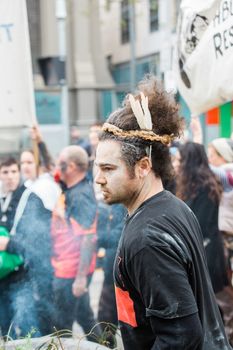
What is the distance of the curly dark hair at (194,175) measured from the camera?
429 centimetres

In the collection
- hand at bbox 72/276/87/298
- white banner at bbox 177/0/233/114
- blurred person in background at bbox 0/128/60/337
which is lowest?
hand at bbox 72/276/87/298

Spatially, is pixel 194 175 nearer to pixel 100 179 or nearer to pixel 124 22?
pixel 100 179

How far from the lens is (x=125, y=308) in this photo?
1947 millimetres

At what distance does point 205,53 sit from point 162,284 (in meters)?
2.01

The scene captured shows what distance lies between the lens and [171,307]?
69.6 inches

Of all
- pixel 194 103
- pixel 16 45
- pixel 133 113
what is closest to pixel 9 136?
pixel 16 45

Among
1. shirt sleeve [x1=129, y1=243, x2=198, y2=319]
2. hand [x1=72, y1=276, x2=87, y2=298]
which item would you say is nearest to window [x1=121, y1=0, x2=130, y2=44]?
hand [x1=72, y1=276, x2=87, y2=298]

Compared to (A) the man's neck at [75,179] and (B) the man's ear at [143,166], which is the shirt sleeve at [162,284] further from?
(A) the man's neck at [75,179]

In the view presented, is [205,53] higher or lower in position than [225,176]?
higher

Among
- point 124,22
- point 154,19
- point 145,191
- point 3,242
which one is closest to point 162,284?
point 145,191

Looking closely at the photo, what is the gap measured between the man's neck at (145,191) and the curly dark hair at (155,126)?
4 centimetres

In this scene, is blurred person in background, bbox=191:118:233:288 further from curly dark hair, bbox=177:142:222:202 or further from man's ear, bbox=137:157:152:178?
man's ear, bbox=137:157:152:178

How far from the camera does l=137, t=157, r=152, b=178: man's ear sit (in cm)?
199

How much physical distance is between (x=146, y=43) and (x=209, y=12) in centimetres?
1949
